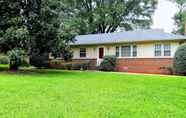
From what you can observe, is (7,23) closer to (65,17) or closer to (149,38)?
(65,17)

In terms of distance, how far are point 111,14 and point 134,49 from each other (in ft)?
63.7

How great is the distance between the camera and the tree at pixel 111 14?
4703cm

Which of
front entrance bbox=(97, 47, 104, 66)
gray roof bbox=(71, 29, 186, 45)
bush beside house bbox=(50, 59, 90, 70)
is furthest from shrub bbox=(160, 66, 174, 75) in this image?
bush beside house bbox=(50, 59, 90, 70)

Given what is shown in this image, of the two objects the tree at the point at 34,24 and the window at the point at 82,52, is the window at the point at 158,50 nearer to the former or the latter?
the window at the point at 82,52

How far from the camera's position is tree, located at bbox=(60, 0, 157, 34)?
4703 centimetres

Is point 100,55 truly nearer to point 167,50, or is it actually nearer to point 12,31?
point 167,50

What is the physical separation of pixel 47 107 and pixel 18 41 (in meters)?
14.0

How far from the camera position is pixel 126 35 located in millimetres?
31031

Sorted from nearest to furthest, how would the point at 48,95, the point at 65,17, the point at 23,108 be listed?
the point at 23,108
the point at 48,95
the point at 65,17

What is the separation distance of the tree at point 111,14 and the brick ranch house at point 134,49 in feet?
46.5

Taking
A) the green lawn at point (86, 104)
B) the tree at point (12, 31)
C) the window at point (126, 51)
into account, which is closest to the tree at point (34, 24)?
the tree at point (12, 31)

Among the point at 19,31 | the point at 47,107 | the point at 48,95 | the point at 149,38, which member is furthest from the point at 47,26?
the point at 47,107

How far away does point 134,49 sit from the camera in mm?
28953

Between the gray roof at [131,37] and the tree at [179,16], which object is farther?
the tree at [179,16]
